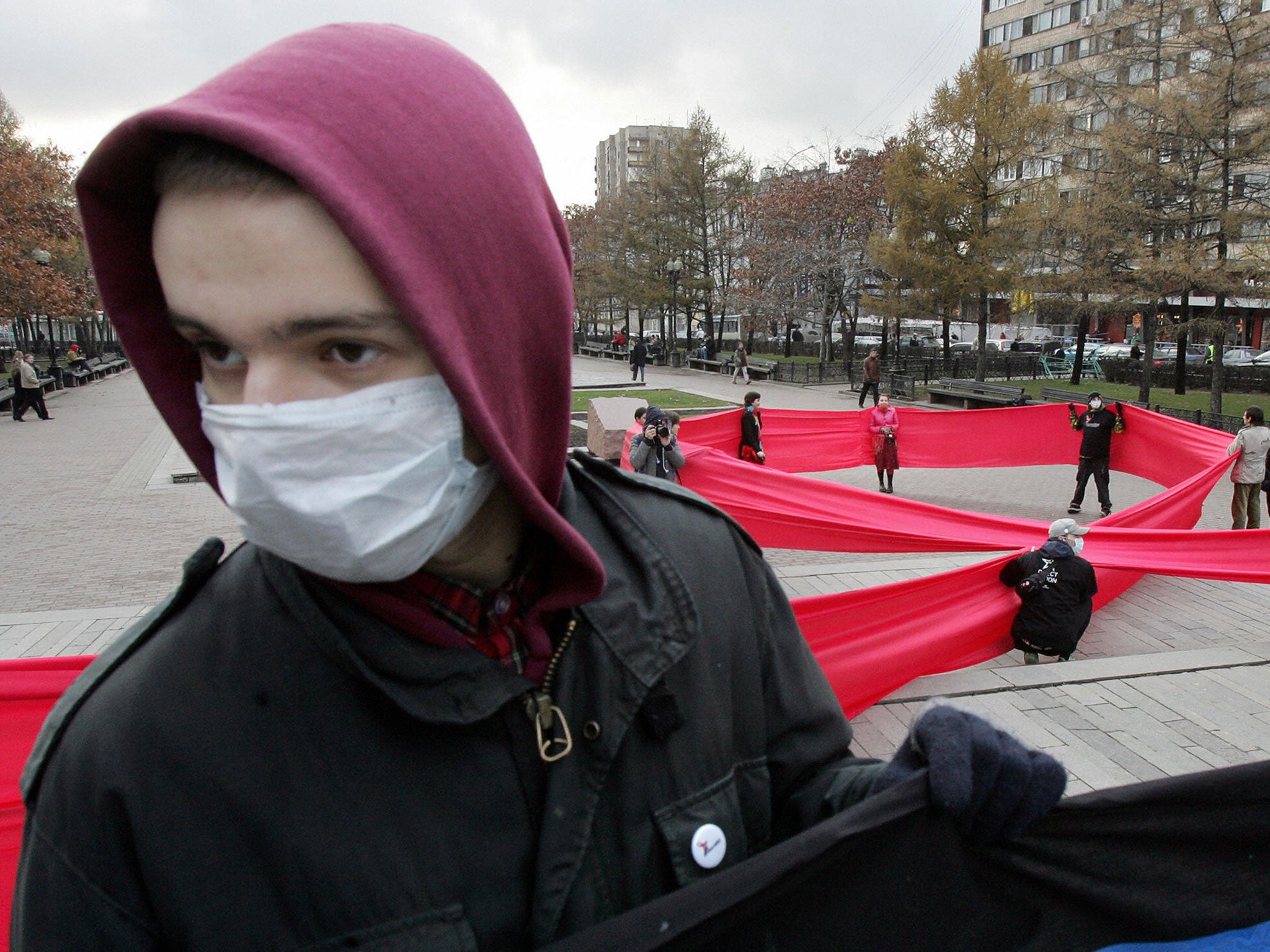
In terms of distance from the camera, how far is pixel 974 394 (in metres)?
23.5

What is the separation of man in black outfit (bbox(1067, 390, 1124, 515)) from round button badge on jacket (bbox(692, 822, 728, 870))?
40.2ft

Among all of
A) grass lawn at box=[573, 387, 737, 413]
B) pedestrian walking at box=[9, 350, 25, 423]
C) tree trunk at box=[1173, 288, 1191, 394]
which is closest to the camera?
tree trunk at box=[1173, 288, 1191, 394]

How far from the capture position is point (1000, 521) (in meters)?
7.06

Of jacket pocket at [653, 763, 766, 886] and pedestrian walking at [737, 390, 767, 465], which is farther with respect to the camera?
pedestrian walking at [737, 390, 767, 465]

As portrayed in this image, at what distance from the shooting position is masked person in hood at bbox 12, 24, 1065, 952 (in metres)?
1.02

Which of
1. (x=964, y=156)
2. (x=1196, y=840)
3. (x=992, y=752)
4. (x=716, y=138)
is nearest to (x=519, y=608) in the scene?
(x=992, y=752)

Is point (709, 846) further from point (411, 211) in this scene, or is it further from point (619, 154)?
point (619, 154)

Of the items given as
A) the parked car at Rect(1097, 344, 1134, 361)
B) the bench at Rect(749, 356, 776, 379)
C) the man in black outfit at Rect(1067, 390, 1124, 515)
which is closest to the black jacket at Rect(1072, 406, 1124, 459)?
the man in black outfit at Rect(1067, 390, 1124, 515)

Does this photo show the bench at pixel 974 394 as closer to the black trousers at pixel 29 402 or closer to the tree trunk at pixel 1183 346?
the tree trunk at pixel 1183 346

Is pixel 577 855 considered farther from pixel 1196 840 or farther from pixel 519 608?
pixel 1196 840

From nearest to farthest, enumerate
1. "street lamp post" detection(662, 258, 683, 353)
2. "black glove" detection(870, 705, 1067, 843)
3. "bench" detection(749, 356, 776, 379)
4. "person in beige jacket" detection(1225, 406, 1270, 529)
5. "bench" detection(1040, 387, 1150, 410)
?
"black glove" detection(870, 705, 1067, 843), "person in beige jacket" detection(1225, 406, 1270, 529), "bench" detection(1040, 387, 1150, 410), "bench" detection(749, 356, 776, 379), "street lamp post" detection(662, 258, 683, 353)

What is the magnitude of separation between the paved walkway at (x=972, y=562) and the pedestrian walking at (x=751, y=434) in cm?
238

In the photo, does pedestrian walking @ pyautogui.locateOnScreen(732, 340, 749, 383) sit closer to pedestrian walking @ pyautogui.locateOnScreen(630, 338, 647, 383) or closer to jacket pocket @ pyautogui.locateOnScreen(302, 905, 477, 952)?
pedestrian walking @ pyautogui.locateOnScreen(630, 338, 647, 383)

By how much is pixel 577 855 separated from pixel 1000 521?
21.4ft
